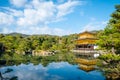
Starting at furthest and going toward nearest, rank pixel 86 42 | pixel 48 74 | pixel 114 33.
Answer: pixel 86 42 → pixel 48 74 → pixel 114 33

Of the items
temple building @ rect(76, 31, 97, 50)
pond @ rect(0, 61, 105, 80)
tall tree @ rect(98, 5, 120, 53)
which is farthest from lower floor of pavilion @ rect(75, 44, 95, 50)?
tall tree @ rect(98, 5, 120, 53)

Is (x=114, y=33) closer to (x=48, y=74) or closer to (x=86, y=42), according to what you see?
(x=48, y=74)

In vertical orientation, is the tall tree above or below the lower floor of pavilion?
above

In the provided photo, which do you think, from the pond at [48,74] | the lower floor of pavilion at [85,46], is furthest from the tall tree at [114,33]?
the lower floor of pavilion at [85,46]

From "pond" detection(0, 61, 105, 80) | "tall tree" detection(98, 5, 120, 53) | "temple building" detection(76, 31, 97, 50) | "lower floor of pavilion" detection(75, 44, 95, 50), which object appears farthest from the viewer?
"temple building" detection(76, 31, 97, 50)

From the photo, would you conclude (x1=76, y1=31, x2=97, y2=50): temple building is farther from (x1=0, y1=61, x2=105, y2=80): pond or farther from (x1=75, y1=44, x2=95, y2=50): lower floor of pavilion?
(x1=0, y1=61, x2=105, y2=80): pond

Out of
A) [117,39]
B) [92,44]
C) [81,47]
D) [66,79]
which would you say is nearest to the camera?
[117,39]

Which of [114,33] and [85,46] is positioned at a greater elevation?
[114,33]

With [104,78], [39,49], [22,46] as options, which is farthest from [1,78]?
[39,49]

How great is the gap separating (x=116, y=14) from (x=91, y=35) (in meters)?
44.1

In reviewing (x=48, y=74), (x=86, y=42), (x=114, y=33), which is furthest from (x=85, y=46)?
(x=114, y=33)

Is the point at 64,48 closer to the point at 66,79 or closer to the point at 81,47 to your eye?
the point at 81,47

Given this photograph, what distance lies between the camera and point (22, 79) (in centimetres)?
1822

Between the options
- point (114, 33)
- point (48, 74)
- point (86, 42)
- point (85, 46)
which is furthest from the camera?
point (86, 42)
